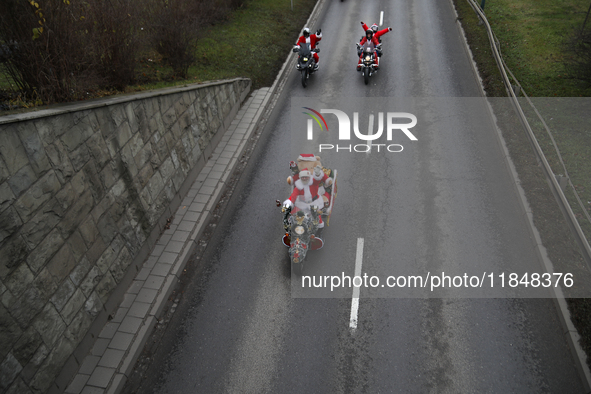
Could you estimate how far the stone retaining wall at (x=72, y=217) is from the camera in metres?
5.75

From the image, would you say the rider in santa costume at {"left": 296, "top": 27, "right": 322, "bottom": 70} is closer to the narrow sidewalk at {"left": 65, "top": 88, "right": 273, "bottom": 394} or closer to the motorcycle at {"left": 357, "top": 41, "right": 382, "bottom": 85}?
the motorcycle at {"left": 357, "top": 41, "right": 382, "bottom": 85}

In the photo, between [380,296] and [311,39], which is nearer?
[380,296]

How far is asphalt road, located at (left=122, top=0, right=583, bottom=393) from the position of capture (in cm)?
692

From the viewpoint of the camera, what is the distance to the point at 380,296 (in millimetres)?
8172

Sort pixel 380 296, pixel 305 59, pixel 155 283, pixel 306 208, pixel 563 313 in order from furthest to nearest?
pixel 305 59 → pixel 306 208 → pixel 155 283 → pixel 380 296 → pixel 563 313

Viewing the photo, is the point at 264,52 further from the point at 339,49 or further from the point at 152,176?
the point at 152,176

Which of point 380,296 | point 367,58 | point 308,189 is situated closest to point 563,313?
point 380,296

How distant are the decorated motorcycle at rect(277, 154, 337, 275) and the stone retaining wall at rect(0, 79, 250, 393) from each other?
3.27 m

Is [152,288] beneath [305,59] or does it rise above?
beneath

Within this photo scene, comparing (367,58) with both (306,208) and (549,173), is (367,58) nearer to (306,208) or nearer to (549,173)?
(549,173)

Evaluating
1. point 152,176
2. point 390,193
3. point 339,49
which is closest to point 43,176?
point 152,176

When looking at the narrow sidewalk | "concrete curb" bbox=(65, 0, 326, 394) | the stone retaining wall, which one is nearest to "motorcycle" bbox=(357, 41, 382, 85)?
"concrete curb" bbox=(65, 0, 326, 394)

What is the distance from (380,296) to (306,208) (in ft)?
7.97

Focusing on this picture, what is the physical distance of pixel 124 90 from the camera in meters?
11.1
